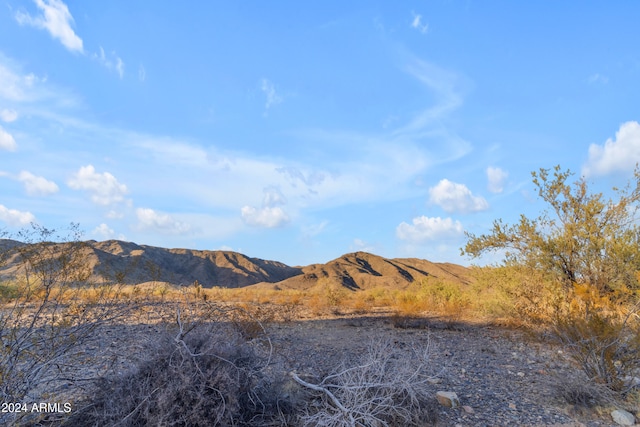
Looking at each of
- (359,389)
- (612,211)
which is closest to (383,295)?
(612,211)

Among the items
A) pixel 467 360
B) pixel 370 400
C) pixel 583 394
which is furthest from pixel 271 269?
pixel 370 400

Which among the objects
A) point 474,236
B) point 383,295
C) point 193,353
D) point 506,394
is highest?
point 474,236

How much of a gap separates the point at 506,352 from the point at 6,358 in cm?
840

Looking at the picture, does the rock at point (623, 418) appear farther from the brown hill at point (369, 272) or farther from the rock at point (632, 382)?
→ the brown hill at point (369, 272)

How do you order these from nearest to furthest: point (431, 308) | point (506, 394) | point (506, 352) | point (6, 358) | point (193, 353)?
point (6, 358) < point (193, 353) < point (506, 394) < point (506, 352) < point (431, 308)

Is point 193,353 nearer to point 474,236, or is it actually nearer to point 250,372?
point 250,372

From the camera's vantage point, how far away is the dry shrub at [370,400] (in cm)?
416

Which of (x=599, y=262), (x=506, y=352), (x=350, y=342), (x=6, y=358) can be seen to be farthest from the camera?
(x=599, y=262)

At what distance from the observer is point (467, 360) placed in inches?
306

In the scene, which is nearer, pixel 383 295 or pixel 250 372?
pixel 250 372

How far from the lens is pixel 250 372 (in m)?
4.40

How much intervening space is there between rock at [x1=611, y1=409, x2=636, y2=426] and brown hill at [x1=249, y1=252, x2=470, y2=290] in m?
37.0

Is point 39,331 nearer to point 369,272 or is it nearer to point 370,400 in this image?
point 370,400

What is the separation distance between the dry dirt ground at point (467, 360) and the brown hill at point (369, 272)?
3063 cm
